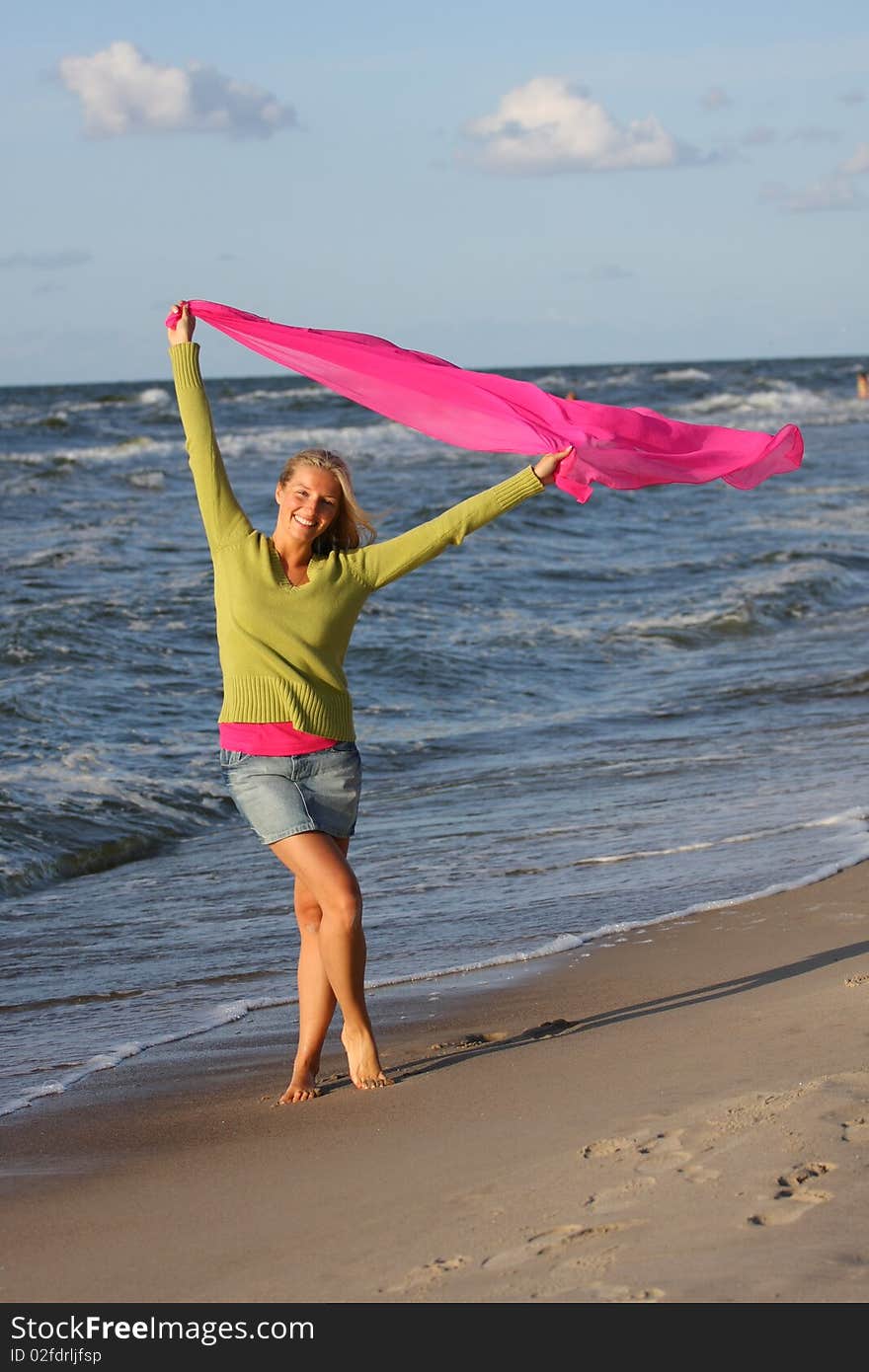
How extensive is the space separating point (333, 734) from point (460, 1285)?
72.9 inches

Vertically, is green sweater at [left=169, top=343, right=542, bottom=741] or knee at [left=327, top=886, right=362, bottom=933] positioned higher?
green sweater at [left=169, top=343, right=542, bottom=741]

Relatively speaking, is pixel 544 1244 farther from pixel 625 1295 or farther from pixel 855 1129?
pixel 855 1129

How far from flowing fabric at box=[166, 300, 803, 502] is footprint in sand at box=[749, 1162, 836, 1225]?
7.69 ft

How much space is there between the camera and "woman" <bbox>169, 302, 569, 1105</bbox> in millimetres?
4539

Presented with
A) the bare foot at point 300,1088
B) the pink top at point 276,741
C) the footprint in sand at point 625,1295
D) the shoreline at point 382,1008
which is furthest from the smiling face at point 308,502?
the footprint in sand at point 625,1295

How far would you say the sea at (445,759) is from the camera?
6.51 meters

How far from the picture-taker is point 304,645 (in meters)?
4.57

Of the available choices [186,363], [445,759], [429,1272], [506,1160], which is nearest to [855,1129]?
[506,1160]

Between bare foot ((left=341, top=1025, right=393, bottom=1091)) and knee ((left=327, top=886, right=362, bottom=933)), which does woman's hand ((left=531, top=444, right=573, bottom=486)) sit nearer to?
knee ((left=327, top=886, right=362, bottom=933))

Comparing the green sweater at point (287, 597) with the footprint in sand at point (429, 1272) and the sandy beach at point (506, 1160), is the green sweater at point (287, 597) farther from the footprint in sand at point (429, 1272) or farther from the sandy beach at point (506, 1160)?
the footprint in sand at point (429, 1272)

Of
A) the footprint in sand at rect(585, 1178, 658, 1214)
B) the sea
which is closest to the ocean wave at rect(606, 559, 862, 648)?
the sea

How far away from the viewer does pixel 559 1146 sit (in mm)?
3867

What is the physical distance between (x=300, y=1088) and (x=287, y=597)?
1447 millimetres

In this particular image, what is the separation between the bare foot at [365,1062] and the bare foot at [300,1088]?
0.13m
